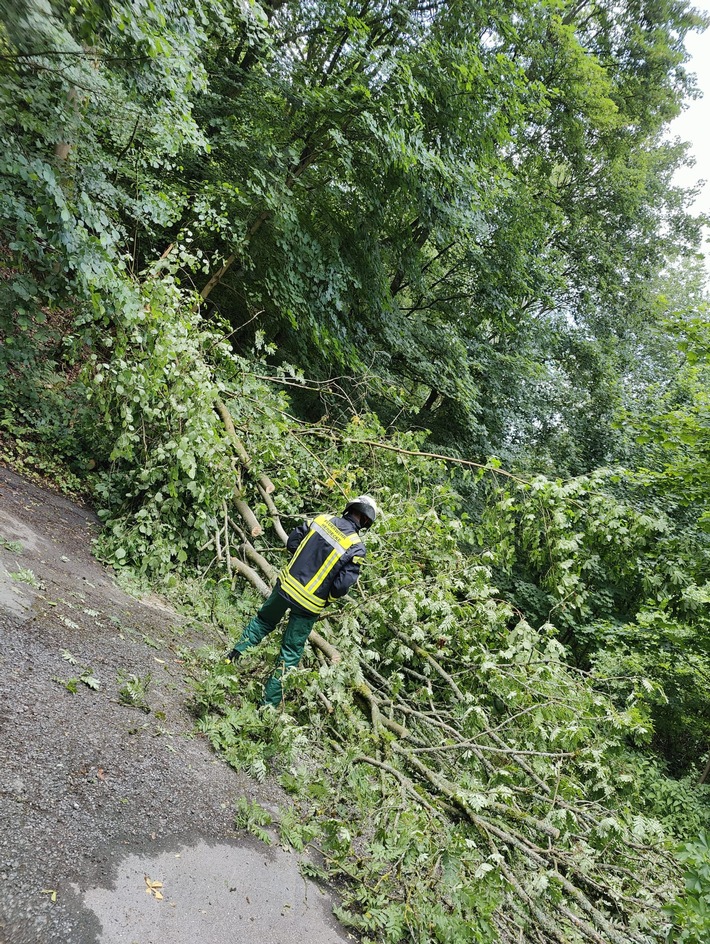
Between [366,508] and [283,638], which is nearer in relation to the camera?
[283,638]

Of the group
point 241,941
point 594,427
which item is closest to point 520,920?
point 241,941

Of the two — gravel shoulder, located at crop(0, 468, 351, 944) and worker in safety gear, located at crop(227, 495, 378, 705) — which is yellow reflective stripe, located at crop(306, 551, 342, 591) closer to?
worker in safety gear, located at crop(227, 495, 378, 705)

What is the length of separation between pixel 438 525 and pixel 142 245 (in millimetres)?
5197

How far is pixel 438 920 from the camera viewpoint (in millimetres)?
3014

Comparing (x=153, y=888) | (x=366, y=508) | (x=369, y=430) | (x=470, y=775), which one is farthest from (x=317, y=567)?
(x=369, y=430)

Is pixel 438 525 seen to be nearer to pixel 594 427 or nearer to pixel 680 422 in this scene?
pixel 680 422

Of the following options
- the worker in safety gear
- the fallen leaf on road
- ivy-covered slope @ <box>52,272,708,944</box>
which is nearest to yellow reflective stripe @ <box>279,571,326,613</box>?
the worker in safety gear

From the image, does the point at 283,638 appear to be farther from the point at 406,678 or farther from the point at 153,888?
the point at 153,888

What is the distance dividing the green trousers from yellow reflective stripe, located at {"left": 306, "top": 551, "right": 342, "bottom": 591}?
20 cm

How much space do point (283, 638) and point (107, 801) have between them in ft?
5.17

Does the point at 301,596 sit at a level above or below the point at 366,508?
below

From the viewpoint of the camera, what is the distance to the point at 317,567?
12.9 feet

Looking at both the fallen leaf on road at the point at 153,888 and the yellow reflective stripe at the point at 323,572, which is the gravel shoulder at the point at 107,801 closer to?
the fallen leaf on road at the point at 153,888

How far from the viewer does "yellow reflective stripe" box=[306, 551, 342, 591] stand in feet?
12.9
